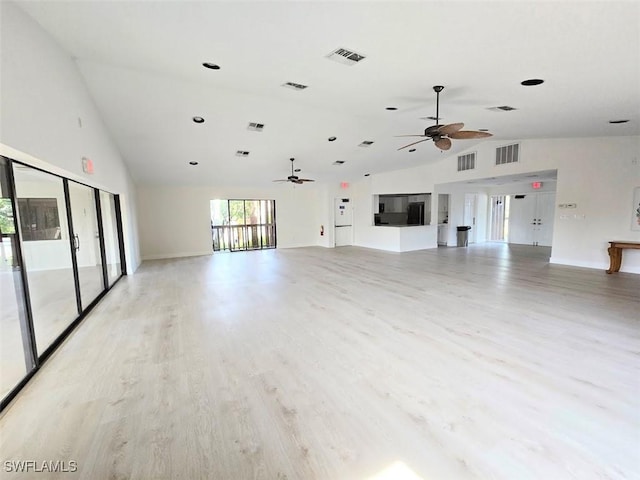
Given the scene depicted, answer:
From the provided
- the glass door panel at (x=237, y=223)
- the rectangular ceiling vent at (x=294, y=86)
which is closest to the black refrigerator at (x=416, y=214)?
the glass door panel at (x=237, y=223)

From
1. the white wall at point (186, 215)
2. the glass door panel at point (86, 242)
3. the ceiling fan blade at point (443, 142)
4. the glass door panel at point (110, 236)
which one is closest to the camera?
the glass door panel at point (86, 242)

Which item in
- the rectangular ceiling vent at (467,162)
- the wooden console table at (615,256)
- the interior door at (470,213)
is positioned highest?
the rectangular ceiling vent at (467,162)

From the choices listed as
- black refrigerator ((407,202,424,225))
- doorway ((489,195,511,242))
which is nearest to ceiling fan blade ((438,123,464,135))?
black refrigerator ((407,202,424,225))

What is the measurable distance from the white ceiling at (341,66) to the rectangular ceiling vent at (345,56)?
81 millimetres

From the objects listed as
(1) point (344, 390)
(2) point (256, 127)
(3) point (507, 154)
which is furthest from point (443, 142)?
(3) point (507, 154)

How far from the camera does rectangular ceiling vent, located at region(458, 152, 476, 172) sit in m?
8.87

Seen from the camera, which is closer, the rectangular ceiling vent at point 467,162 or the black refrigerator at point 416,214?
the rectangular ceiling vent at point 467,162

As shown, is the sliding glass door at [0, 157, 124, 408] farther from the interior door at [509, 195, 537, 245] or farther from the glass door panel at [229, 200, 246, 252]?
the interior door at [509, 195, 537, 245]

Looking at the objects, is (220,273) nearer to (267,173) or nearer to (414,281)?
(267,173)

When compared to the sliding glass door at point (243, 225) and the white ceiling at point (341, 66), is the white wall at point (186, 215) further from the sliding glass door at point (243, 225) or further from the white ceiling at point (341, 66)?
the white ceiling at point (341, 66)

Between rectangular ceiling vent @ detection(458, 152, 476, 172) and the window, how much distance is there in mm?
9766

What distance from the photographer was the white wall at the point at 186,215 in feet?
31.7

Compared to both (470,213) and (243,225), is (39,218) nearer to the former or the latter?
(243,225)

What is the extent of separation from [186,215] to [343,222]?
611cm
